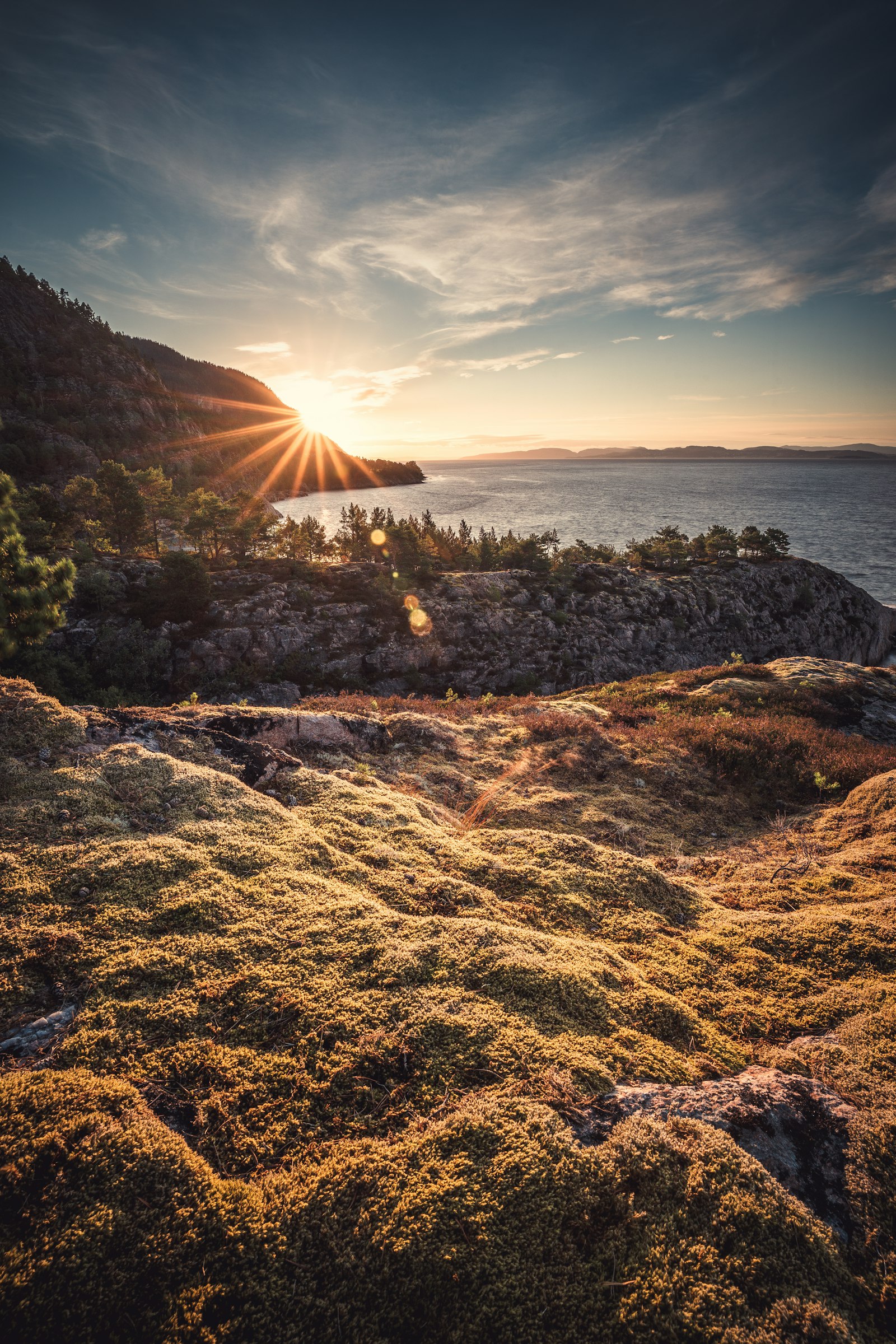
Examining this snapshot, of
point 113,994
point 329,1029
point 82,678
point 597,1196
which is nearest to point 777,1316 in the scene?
point 597,1196

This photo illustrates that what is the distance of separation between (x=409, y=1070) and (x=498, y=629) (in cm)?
4253

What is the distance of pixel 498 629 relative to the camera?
4616cm

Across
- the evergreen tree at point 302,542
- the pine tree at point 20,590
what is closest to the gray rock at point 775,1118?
the pine tree at point 20,590

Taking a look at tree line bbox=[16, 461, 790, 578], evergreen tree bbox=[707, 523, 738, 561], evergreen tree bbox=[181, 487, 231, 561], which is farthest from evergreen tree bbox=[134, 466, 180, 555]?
evergreen tree bbox=[707, 523, 738, 561]

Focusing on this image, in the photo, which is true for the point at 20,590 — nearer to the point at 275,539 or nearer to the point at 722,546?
the point at 275,539

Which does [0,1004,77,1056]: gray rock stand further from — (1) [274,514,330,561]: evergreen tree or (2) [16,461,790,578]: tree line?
(1) [274,514,330,561]: evergreen tree

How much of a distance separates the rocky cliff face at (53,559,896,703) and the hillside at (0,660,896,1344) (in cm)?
2834

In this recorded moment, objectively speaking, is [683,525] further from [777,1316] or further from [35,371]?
[35,371]

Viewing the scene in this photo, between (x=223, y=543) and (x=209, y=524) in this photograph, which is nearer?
(x=209, y=524)

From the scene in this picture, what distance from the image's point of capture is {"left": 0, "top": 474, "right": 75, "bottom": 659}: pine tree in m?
10.9

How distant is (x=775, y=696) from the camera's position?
70.9 feet

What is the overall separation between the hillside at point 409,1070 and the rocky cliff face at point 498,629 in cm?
2834

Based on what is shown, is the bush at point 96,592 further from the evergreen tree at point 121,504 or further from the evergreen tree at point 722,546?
the evergreen tree at point 722,546

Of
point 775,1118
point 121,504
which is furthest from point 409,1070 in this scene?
point 121,504
